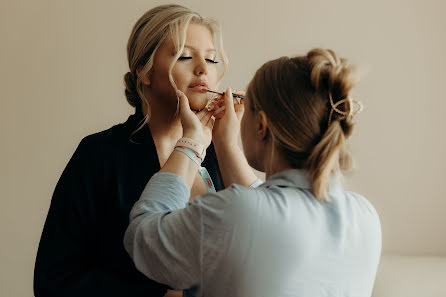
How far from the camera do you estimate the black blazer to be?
1.17 m

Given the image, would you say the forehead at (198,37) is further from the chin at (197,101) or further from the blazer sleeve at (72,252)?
the blazer sleeve at (72,252)

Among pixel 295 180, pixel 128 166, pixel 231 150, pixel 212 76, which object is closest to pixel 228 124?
pixel 231 150

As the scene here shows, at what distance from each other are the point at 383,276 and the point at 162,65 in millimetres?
1131

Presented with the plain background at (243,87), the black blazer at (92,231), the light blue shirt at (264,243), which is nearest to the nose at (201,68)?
the black blazer at (92,231)

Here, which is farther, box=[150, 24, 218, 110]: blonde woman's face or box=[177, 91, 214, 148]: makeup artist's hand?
Answer: box=[150, 24, 218, 110]: blonde woman's face

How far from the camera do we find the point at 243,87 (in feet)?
6.57

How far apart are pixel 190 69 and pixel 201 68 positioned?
0.03 meters

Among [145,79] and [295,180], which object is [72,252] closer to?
[145,79]

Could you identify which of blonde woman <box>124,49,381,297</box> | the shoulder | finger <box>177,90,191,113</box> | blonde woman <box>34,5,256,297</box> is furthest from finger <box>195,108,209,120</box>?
the shoulder

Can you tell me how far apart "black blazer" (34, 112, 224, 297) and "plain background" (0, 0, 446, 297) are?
2.55 ft

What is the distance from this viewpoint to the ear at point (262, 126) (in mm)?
897

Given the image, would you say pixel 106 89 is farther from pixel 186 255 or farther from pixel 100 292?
pixel 186 255

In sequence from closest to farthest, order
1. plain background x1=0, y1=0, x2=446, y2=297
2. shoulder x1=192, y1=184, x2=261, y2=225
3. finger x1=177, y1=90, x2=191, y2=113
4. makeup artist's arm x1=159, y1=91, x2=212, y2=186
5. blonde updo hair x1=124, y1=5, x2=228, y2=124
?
shoulder x1=192, y1=184, x2=261, y2=225 → makeup artist's arm x1=159, y1=91, x2=212, y2=186 → finger x1=177, y1=90, x2=191, y2=113 → blonde updo hair x1=124, y1=5, x2=228, y2=124 → plain background x1=0, y1=0, x2=446, y2=297

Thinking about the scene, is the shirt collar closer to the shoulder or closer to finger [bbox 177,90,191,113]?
the shoulder
